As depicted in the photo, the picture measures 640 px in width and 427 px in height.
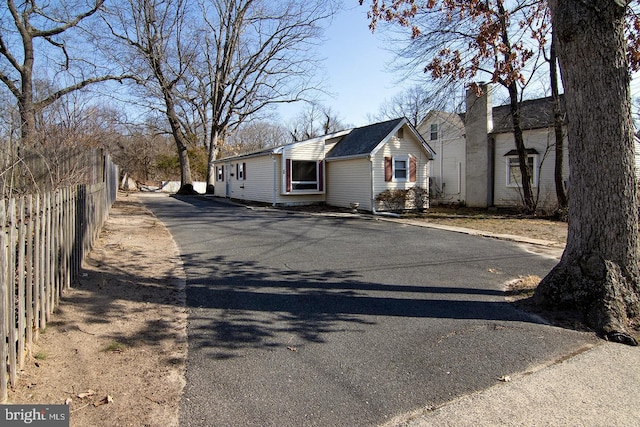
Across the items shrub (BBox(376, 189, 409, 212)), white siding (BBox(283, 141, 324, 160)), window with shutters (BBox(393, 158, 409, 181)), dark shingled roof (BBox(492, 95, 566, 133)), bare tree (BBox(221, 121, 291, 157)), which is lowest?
shrub (BBox(376, 189, 409, 212))

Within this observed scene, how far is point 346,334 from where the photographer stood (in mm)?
4188

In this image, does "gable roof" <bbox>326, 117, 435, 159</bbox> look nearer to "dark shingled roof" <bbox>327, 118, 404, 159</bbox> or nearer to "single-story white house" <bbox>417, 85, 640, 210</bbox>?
"dark shingled roof" <bbox>327, 118, 404, 159</bbox>

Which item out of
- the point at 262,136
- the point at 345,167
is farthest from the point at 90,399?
the point at 262,136

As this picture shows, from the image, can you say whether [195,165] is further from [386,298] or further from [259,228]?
[386,298]

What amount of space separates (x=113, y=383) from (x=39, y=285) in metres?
1.28

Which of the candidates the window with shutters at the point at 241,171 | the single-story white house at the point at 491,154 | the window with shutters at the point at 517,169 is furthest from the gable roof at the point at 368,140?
the window with shutters at the point at 241,171

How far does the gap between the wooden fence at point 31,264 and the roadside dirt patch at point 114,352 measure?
16 centimetres

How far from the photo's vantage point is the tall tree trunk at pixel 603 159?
4.65m

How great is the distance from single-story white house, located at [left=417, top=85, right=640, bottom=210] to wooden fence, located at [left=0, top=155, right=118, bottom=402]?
16960mm

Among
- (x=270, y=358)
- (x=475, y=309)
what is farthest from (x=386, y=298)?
(x=270, y=358)

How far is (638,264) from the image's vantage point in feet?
15.6

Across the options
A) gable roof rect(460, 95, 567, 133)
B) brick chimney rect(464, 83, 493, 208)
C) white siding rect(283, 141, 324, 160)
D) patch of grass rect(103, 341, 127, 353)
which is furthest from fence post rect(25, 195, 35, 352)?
→ brick chimney rect(464, 83, 493, 208)

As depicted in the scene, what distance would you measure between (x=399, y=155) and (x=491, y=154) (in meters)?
5.60

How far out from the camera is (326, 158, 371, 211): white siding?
1808cm
